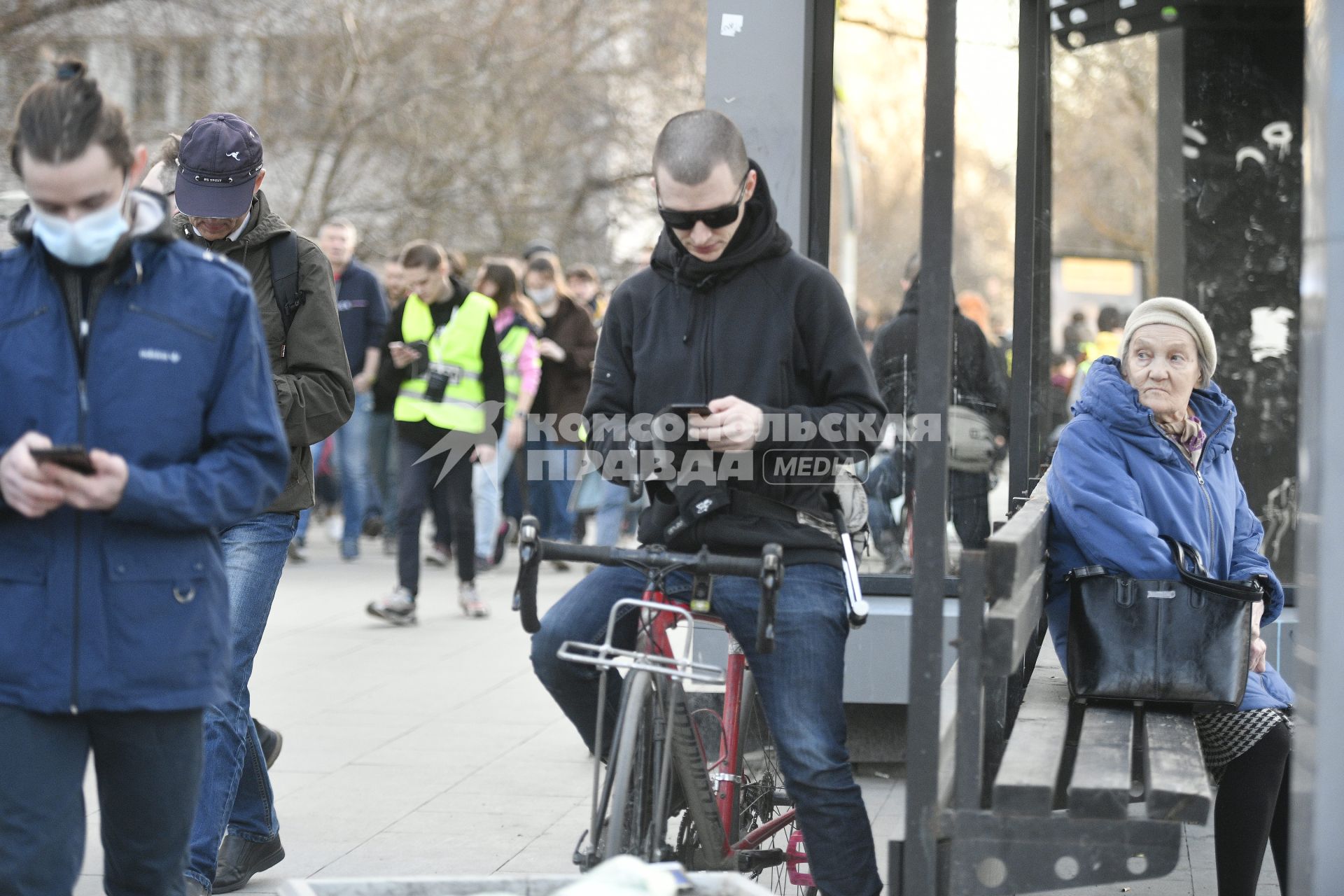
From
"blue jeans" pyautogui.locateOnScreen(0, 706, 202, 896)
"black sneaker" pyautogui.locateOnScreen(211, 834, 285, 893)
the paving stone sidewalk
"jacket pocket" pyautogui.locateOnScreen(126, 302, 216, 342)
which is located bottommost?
the paving stone sidewalk

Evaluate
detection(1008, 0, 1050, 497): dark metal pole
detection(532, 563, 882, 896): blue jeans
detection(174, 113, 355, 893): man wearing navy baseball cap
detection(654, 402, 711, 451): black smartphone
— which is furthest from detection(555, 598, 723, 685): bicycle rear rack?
detection(1008, 0, 1050, 497): dark metal pole

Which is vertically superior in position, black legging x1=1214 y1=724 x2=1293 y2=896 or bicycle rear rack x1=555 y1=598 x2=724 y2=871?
bicycle rear rack x1=555 y1=598 x2=724 y2=871

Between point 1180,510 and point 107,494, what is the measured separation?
2727mm

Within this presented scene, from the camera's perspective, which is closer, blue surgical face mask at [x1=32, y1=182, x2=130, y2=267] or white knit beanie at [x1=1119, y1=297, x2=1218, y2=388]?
blue surgical face mask at [x1=32, y1=182, x2=130, y2=267]

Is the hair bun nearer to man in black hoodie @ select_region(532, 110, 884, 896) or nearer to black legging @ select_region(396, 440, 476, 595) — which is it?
man in black hoodie @ select_region(532, 110, 884, 896)

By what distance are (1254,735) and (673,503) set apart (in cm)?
163

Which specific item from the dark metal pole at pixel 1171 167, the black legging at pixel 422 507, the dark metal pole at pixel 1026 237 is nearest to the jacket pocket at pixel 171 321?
the dark metal pole at pixel 1026 237

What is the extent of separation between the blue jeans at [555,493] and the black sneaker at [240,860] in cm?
736

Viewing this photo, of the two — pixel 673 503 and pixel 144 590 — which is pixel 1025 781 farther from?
pixel 144 590

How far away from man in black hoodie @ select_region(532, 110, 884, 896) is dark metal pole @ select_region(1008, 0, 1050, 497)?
218cm

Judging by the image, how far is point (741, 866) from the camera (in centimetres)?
389

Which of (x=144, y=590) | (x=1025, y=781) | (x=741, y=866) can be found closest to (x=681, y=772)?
(x=741, y=866)

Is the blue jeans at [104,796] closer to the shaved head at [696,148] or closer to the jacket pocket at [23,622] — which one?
the jacket pocket at [23,622]

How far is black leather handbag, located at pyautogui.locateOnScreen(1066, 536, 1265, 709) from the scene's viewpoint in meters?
4.03
